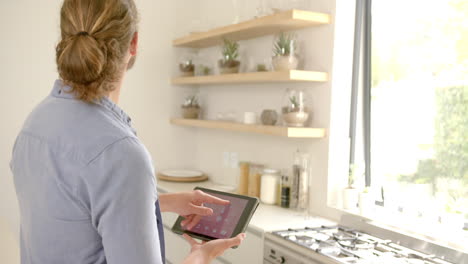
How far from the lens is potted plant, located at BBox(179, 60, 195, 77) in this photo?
378 centimetres

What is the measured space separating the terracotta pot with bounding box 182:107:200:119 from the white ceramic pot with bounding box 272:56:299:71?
1.20 m

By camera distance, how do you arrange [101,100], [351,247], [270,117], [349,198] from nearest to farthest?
[101,100] < [351,247] < [349,198] < [270,117]

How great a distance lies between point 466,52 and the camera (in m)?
2.22

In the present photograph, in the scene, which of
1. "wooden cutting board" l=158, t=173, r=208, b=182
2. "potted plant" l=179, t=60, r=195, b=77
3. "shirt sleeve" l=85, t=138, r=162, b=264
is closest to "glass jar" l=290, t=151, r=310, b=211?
"wooden cutting board" l=158, t=173, r=208, b=182

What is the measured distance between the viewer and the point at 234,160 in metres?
3.55

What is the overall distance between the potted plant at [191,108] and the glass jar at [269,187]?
1.02m

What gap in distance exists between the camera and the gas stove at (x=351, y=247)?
1.96 metres

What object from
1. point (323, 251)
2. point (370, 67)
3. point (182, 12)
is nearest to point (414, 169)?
point (370, 67)

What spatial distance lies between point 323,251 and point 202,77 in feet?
5.93

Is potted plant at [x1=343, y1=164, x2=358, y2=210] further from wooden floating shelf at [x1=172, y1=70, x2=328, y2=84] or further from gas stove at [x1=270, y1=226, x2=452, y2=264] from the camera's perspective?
wooden floating shelf at [x1=172, y1=70, x2=328, y2=84]

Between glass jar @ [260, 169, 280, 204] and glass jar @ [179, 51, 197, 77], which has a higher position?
glass jar @ [179, 51, 197, 77]

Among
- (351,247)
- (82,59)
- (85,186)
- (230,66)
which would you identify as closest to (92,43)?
(82,59)

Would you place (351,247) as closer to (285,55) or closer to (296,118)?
(296,118)

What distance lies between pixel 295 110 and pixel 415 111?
619mm
